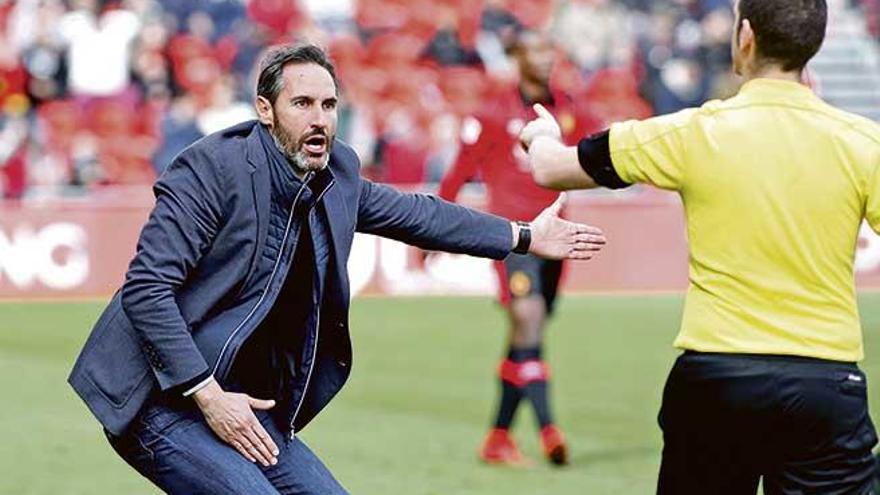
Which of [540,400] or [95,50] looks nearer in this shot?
[540,400]

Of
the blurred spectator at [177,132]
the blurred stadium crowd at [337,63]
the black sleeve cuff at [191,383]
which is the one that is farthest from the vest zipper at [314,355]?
the blurred spectator at [177,132]

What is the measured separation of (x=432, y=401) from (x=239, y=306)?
699 centimetres

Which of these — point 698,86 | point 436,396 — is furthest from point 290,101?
point 698,86

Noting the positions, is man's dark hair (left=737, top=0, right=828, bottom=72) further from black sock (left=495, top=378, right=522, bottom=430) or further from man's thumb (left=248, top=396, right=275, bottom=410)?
black sock (left=495, top=378, right=522, bottom=430)

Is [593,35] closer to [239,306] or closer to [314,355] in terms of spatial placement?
[314,355]

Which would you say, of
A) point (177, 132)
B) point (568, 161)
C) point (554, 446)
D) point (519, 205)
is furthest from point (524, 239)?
point (177, 132)

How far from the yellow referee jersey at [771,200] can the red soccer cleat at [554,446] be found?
4.85m

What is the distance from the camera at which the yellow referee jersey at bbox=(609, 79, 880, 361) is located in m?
4.96

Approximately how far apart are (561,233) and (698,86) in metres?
16.5

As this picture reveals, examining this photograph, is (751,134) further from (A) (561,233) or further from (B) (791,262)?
(A) (561,233)

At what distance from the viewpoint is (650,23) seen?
75.2 ft

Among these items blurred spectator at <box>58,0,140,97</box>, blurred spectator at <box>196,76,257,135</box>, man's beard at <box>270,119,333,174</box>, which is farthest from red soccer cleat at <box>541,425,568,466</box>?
blurred spectator at <box>58,0,140,97</box>

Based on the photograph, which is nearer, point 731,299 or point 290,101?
point 731,299

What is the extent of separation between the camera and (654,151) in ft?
16.5
